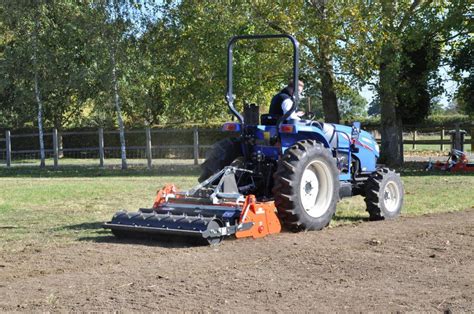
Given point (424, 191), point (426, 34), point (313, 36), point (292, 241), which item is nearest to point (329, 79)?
point (313, 36)

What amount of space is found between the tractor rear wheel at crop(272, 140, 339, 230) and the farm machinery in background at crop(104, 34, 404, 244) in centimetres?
1

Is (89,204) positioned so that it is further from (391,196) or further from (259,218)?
(391,196)

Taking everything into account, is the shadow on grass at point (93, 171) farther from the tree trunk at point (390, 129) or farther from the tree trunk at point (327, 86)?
the tree trunk at point (390, 129)

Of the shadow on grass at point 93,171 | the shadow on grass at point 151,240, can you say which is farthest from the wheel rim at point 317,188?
the shadow on grass at point 93,171

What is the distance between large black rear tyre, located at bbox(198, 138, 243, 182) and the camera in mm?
9562

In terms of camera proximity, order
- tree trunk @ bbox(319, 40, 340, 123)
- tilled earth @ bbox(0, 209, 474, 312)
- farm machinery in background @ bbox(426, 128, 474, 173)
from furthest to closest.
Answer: tree trunk @ bbox(319, 40, 340, 123) < farm machinery in background @ bbox(426, 128, 474, 173) < tilled earth @ bbox(0, 209, 474, 312)

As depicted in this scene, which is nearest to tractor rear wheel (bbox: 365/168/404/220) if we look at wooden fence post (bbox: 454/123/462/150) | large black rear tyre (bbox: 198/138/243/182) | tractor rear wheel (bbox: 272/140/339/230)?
tractor rear wheel (bbox: 272/140/339/230)

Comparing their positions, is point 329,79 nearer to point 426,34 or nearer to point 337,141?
point 426,34

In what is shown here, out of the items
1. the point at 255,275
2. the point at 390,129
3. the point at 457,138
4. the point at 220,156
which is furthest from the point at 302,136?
the point at 457,138

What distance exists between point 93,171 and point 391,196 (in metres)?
16.4

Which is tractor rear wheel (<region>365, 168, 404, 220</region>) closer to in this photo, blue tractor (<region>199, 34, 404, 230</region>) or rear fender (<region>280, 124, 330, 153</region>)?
blue tractor (<region>199, 34, 404, 230</region>)

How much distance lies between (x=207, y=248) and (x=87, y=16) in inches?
815

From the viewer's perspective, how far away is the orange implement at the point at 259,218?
810 cm

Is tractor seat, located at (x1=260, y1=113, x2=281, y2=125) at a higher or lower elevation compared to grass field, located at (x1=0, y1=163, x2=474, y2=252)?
higher
